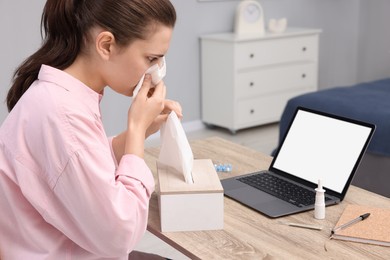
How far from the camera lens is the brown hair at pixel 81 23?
1191 mm

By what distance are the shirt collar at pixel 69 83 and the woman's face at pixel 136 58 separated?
0.07 meters

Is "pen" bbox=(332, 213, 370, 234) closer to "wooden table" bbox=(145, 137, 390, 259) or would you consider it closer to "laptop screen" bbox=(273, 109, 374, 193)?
"wooden table" bbox=(145, 137, 390, 259)

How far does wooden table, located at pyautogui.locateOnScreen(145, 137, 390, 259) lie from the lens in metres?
1.19

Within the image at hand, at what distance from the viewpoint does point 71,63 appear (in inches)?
49.6

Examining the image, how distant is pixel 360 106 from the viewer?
3.22 meters

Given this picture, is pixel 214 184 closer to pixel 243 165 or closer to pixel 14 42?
pixel 243 165

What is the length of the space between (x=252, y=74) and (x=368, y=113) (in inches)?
68.4

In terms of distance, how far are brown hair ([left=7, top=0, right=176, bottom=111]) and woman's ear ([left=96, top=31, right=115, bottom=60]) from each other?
0.01 meters

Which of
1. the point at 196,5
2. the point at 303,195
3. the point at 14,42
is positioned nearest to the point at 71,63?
the point at 303,195

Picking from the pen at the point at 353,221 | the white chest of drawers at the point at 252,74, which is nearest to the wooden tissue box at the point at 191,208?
the pen at the point at 353,221

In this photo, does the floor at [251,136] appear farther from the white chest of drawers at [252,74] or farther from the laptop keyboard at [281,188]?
the laptop keyboard at [281,188]

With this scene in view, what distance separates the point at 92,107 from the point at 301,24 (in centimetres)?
442

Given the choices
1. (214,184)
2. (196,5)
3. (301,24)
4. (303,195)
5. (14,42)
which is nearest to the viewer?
(214,184)

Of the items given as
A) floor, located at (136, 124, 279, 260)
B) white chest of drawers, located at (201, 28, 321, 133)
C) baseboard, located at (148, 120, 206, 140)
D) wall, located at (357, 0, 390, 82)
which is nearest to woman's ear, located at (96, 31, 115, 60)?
floor, located at (136, 124, 279, 260)
